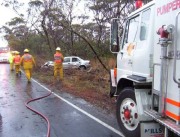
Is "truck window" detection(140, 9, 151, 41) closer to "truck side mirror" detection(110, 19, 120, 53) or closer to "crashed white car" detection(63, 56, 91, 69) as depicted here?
"truck side mirror" detection(110, 19, 120, 53)

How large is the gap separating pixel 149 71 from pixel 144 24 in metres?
0.98

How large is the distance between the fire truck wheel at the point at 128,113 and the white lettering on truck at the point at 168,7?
173cm

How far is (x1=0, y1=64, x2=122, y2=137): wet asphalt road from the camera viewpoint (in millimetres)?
6586

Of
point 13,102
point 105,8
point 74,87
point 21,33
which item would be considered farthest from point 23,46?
point 13,102

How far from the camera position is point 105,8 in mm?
25375

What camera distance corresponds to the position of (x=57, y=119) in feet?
25.9

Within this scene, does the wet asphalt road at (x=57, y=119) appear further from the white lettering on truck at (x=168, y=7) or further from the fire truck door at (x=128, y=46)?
the white lettering on truck at (x=168, y=7)

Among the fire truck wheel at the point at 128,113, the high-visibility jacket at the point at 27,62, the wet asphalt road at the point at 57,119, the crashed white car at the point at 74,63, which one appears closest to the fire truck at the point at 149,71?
the fire truck wheel at the point at 128,113

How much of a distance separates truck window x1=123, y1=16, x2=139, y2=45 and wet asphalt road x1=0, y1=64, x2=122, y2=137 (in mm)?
2016

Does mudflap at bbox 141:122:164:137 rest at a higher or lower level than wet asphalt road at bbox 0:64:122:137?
higher

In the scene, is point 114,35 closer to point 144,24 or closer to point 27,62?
point 144,24

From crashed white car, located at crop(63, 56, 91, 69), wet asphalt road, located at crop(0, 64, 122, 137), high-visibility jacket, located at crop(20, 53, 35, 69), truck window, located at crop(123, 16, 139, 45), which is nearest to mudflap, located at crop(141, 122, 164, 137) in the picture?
wet asphalt road, located at crop(0, 64, 122, 137)

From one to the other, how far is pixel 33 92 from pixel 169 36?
9.26m

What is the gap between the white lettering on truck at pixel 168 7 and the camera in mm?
4245
